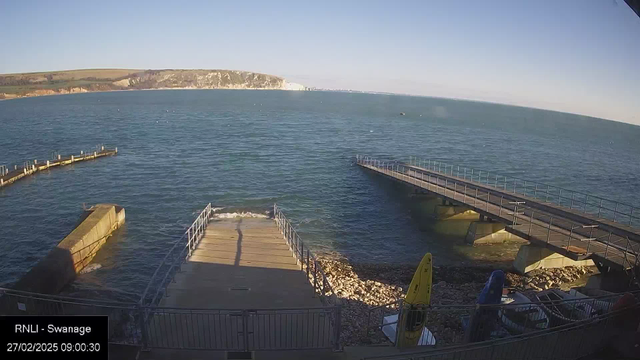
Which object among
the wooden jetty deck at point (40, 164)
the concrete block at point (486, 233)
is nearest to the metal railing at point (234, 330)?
the concrete block at point (486, 233)

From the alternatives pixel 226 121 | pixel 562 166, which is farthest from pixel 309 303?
pixel 226 121

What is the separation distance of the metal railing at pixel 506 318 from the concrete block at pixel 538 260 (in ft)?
26.9

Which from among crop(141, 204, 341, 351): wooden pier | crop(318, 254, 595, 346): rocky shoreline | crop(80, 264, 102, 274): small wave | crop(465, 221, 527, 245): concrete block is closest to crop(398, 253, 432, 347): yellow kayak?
crop(141, 204, 341, 351): wooden pier

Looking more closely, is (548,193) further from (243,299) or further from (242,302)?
(242,302)

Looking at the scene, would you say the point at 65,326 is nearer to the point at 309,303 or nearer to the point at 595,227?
the point at 309,303

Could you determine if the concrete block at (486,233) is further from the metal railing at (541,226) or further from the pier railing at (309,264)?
the pier railing at (309,264)

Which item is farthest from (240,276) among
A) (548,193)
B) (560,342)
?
(548,193)

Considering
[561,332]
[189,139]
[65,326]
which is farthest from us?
[189,139]

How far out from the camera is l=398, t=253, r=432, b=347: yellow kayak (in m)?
8.63

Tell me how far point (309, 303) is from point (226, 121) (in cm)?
8694

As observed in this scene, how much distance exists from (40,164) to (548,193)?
4894 cm

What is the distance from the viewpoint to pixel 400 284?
18.3 meters

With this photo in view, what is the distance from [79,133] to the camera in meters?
68.2

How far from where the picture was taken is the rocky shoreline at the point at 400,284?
13.3 metres
